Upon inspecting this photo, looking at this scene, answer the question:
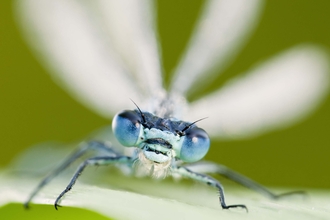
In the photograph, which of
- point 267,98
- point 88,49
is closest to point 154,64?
point 88,49

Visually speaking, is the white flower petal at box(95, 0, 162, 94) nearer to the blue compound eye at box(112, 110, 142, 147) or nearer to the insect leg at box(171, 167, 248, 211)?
the insect leg at box(171, 167, 248, 211)

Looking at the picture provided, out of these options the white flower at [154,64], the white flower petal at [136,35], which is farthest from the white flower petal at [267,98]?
the white flower petal at [136,35]

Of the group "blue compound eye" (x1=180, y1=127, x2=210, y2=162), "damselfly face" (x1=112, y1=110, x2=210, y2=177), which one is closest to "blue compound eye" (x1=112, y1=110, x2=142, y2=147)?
"damselfly face" (x1=112, y1=110, x2=210, y2=177)

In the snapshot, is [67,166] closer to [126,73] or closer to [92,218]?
[126,73]

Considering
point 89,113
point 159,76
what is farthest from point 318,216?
point 89,113

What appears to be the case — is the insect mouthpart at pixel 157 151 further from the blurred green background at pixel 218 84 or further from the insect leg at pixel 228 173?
the blurred green background at pixel 218 84

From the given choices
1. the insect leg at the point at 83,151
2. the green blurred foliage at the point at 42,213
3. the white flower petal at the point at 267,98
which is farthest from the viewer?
the white flower petal at the point at 267,98
